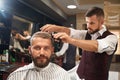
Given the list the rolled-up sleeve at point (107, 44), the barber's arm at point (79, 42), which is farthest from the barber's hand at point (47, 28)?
the rolled-up sleeve at point (107, 44)

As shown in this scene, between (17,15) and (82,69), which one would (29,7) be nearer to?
(17,15)

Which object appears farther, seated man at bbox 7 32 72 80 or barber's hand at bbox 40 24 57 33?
barber's hand at bbox 40 24 57 33

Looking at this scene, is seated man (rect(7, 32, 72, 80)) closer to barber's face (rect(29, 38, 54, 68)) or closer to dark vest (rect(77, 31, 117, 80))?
barber's face (rect(29, 38, 54, 68))

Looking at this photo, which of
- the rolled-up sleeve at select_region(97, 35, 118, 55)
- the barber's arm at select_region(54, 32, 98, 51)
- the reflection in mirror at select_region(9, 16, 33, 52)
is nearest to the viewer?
the barber's arm at select_region(54, 32, 98, 51)

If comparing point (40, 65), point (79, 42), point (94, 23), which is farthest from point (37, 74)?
→ point (94, 23)

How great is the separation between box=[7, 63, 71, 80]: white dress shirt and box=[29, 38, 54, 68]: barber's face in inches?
2.3

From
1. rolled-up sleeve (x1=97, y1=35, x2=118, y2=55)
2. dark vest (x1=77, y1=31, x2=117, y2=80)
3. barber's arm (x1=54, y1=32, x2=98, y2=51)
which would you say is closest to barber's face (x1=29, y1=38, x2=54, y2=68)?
barber's arm (x1=54, y1=32, x2=98, y2=51)

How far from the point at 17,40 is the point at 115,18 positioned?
2.69 meters

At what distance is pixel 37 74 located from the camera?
1.68 m

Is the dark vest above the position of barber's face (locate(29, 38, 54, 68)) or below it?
below

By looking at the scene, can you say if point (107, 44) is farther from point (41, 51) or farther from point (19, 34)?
point (19, 34)

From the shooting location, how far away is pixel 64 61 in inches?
243

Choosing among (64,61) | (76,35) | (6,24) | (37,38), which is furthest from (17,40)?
(37,38)

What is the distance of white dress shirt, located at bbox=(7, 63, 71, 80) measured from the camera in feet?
5.40
